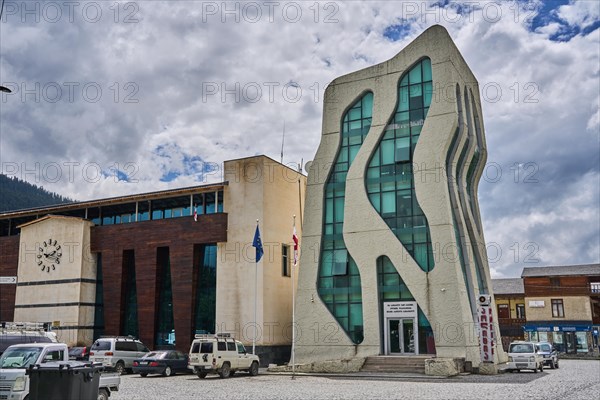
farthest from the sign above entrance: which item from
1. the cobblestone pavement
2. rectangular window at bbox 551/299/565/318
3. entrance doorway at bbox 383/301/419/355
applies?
rectangular window at bbox 551/299/565/318

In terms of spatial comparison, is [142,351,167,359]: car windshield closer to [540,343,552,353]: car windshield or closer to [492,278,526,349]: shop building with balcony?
[540,343,552,353]: car windshield

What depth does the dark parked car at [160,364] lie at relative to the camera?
30953 millimetres

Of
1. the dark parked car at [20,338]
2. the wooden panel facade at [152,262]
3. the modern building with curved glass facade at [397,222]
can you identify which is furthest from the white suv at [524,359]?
the dark parked car at [20,338]

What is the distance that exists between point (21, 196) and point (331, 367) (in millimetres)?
152966

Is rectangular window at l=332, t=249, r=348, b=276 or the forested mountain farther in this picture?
the forested mountain

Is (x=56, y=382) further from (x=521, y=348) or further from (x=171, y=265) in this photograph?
(x=171, y=265)

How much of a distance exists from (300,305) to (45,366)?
25976 mm

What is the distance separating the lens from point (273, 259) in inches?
1566

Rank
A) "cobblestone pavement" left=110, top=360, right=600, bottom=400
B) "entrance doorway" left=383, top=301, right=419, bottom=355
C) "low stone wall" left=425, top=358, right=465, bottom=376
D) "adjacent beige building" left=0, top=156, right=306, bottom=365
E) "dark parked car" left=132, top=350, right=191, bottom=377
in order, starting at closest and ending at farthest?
"cobblestone pavement" left=110, top=360, right=600, bottom=400 → "low stone wall" left=425, top=358, right=465, bottom=376 → "dark parked car" left=132, top=350, right=191, bottom=377 → "entrance doorway" left=383, top=301, right=419, bottom=355 → "adjacent beige building" left=0, top=156, right=306, bottom=365

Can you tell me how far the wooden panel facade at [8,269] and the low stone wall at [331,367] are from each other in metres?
24.1

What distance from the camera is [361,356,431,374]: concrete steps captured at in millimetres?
31406

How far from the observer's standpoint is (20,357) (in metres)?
17.0

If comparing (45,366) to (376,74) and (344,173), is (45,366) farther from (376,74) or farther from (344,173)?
(376,74)

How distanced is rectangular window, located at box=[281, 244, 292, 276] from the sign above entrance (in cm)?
841
